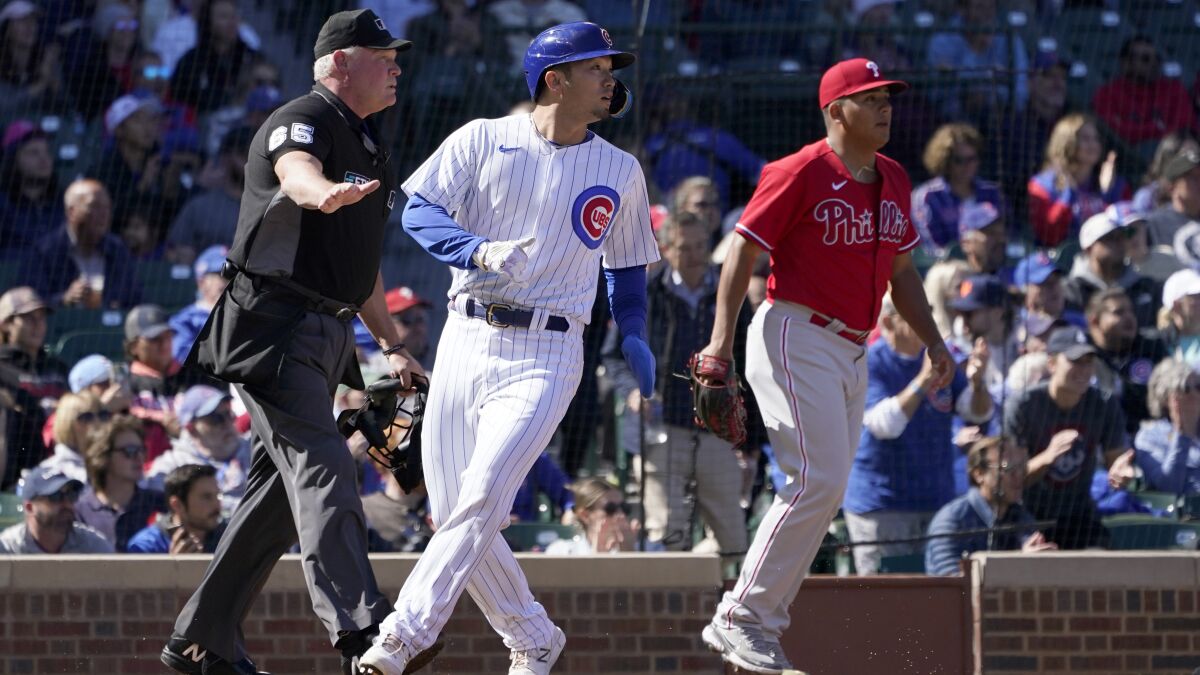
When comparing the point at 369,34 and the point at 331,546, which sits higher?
the point at 369,34

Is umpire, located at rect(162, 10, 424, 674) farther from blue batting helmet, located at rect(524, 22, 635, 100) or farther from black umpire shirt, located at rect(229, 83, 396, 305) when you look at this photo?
blue batting helmet, located at rect(524, 22, 635, 100)

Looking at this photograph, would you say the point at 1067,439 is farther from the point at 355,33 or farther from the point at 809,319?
the point at 355,33

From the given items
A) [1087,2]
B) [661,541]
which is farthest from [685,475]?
[1087,2]

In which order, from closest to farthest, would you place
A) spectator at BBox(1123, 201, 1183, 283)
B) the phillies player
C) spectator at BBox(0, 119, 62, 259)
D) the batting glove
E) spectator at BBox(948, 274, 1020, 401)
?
the batting glove, the phillies player, spectator at BBox(948, 274, 1020, 401), spectator at BBox(1123, 201, 1183, 283), spectator at BBox(0, 119, 62, 259)

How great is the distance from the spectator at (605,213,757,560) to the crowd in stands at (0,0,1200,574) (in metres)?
0.01

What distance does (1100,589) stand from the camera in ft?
19.3

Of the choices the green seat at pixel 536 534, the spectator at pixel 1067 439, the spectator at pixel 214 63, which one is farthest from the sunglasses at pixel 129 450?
the spectator at pixel 1067 439

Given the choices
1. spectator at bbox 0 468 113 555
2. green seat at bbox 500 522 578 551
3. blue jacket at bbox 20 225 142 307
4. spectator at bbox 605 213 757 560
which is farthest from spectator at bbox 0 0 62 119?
green seat at bbox 500 522 578 551

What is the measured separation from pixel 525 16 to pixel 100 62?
250 centimetres

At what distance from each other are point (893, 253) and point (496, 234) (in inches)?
51.7

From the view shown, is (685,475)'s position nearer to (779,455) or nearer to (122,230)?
(779,455)

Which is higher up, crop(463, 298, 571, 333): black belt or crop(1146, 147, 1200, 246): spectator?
crop(1146, 147, 1200, 246): spectator

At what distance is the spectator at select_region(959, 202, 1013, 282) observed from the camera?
8.87 meters

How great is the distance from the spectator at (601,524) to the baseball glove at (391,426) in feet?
6.51
